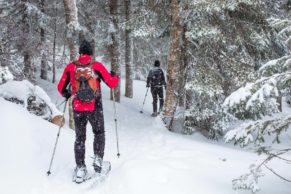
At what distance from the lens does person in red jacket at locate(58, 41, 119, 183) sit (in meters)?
6.89

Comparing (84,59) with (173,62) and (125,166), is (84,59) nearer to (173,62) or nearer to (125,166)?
(125,166)

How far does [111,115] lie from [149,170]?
8491mm

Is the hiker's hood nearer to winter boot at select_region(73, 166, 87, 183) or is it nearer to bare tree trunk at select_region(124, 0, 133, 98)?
winter boot at select_region(73, 166, 87, 183)

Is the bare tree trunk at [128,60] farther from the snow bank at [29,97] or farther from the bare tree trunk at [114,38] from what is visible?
the snow bank at [29,97]

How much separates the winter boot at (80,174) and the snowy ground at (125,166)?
135mm

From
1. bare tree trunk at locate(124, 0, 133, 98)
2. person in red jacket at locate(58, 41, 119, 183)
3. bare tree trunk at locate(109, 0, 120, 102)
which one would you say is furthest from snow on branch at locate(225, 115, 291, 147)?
bare tree trunk at locate(124, 0, 133, 98)

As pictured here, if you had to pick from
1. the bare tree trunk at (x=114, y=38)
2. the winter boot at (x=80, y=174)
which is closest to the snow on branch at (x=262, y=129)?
the winter boot at (x=80, y=174)

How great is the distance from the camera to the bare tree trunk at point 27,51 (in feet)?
42.3

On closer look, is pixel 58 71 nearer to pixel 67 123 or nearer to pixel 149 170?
pixel 67 123

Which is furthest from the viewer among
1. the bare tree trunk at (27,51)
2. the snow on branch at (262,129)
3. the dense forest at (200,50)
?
the bare tree trunk at (27,51)

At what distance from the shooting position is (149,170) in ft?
22.3

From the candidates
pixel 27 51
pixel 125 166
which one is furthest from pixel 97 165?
pixel 27 51

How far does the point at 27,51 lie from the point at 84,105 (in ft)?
24.1

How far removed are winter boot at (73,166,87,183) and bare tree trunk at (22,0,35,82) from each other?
21.6 ft
